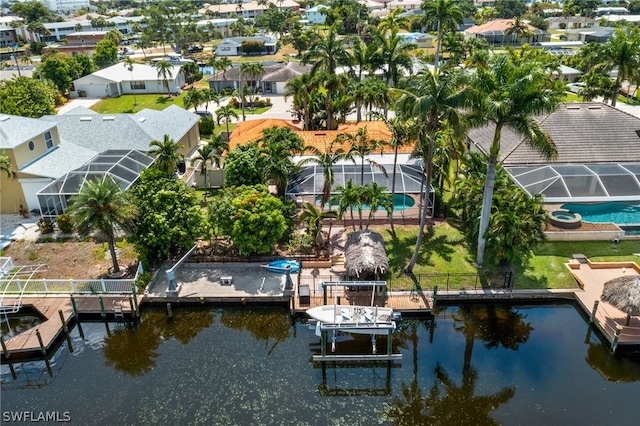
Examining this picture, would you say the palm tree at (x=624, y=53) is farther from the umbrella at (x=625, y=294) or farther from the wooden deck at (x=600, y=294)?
the umbrella at (x=625, y=294)

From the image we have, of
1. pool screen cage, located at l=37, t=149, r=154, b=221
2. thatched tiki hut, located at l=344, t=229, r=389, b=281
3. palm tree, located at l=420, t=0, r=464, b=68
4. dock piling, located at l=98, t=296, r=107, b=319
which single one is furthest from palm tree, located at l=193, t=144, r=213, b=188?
palm tree, located at l=420, t=0, r=464, b=68

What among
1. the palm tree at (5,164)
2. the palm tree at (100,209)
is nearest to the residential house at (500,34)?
the palm tree at (5,164)

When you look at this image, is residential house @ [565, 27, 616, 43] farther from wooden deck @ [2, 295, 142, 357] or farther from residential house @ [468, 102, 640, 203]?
wooden deck @ [2, 295, 142, 357]

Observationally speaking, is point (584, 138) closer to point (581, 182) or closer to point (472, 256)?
point (581, 182)

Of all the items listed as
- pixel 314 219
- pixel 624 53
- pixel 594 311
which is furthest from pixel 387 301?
pixel 624 53

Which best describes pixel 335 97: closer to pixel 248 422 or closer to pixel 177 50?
pixel 248 422
